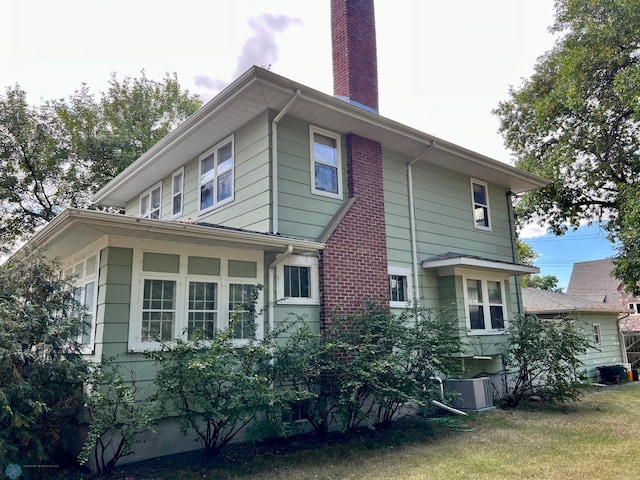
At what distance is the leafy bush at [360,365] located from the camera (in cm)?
632

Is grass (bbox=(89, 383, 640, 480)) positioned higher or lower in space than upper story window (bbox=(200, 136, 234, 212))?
lower

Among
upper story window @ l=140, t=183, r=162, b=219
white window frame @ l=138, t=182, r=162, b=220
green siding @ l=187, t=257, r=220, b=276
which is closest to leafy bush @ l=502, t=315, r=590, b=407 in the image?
green siding @ l=187, t=257, r=220, b=276

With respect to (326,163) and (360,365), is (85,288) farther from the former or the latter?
(326,163)

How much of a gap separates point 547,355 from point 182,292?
288 inches

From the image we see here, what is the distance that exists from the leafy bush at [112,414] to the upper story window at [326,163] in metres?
4.37

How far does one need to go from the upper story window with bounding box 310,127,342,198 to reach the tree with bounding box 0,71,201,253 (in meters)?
13.8

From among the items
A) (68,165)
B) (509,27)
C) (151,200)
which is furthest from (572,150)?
(68,165)

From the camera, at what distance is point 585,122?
13.7 m

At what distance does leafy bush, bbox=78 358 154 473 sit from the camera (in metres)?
4.79

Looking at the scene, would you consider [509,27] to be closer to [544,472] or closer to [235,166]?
[235,166]

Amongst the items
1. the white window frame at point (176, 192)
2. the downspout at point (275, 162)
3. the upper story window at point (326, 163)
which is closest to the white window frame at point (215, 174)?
the white window frame at point (176, 192)

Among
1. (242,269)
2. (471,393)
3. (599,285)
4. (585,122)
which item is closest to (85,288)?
(242,269)

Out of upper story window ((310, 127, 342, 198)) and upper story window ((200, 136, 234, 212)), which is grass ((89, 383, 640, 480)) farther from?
upper story window ((200, 136, 234, 212))

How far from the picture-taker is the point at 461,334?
9492 millimetres
